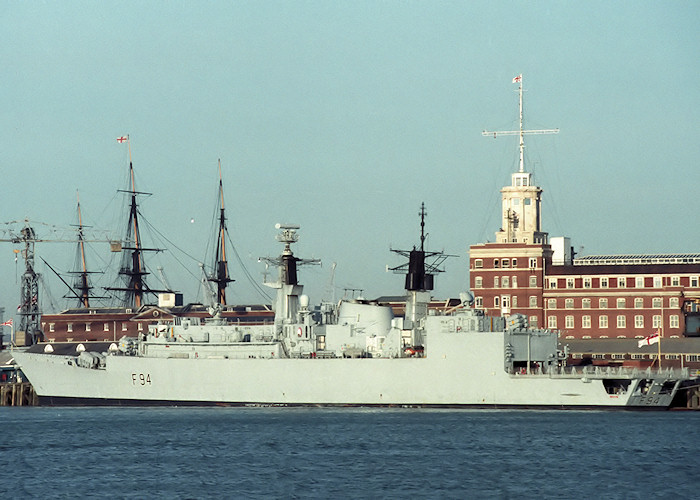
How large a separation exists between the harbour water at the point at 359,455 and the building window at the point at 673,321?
83.5 feet

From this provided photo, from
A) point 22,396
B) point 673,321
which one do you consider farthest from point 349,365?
point 673,321

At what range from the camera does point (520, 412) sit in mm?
58812

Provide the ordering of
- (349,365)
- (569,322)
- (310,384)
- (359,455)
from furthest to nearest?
(569,322) → (310,384) → (349,365) → (359,455)

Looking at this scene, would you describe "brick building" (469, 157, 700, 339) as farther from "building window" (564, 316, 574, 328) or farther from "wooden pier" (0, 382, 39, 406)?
"wooden pier" (0, 382, 39, 406)

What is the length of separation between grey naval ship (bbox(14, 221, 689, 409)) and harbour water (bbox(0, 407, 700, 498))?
140cm

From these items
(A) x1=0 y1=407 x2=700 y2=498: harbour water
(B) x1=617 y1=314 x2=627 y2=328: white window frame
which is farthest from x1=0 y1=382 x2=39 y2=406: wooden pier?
(B) x1=617 y1=314 x2=627 y2=328: white window frame

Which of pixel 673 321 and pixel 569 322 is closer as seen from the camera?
pixel 673 321

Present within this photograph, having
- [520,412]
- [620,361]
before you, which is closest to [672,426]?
[520,412]

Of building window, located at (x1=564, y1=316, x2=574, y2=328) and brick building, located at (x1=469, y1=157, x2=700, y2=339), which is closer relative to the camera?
brick building, located at (x1=469, y1=157, x2=700, y2=339)

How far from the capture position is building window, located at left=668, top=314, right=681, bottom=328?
84.7 meters

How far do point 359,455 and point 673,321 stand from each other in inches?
1848

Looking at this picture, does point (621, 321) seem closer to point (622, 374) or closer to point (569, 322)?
point (569, 322)

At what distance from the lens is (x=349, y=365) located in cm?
6172

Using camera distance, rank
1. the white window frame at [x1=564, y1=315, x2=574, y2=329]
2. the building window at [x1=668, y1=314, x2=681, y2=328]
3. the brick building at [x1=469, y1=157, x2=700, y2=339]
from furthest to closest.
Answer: the white window frame at [x1=564, y1=315, x2=574, y2=329], the brick building at [x1=469, y1=157, x2=700, y2=339], the building window at [x1=668, y1=314, x2=681, y2=328]
